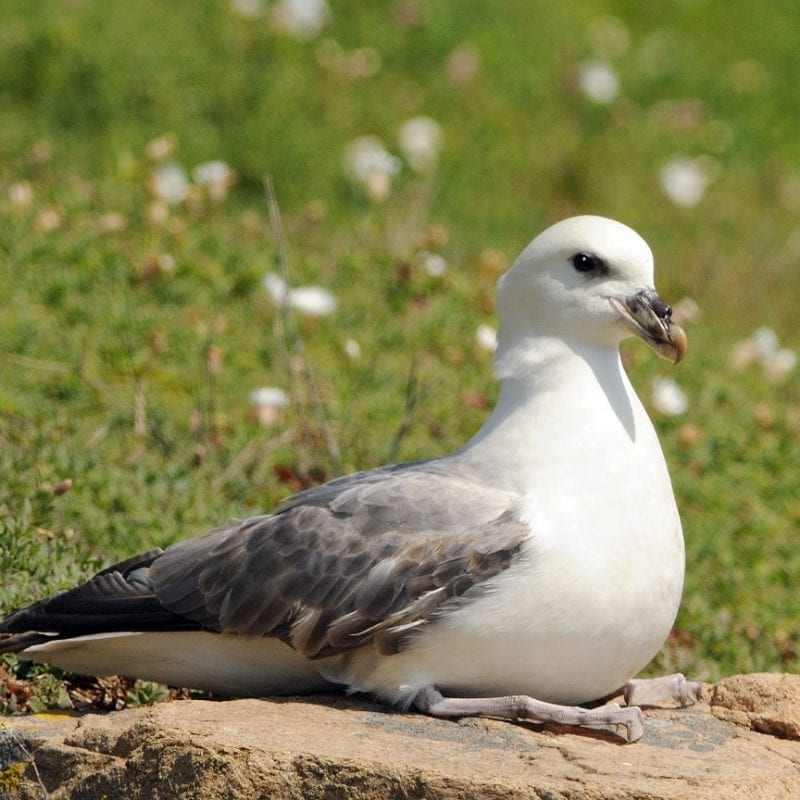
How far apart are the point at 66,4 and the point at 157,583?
21.4ft

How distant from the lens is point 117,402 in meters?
5.64

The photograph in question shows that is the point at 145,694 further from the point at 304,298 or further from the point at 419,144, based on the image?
the point at 419,144

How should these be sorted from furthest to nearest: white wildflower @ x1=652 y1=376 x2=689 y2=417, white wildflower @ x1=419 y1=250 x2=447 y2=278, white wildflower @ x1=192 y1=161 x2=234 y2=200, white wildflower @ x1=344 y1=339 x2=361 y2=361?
white wildflower @ x1=419 y1=250 x2=447 y2=278, white wildflower @ x1=192 y1=161 x2=234 y2=200, white wildflower @ x1=652 y1=376 x2=689 y2=417, white wildflower @ x1=344 y1=339 x2=361 y2=361

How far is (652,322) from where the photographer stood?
12.4 ft

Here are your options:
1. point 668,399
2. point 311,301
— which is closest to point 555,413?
point 668,399

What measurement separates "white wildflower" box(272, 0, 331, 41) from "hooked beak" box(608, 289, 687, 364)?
21.3ft

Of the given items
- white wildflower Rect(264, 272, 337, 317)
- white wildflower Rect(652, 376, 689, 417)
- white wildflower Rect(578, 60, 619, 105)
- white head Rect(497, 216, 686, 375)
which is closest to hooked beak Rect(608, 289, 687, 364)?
white head Rect(497, 216, 686, 375)

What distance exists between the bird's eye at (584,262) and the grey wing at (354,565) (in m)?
0.62

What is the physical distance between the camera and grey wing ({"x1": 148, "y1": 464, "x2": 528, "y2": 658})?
3.60 m

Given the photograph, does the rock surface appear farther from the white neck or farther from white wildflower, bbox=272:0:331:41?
white wildflower, bbox=272:0:331:41

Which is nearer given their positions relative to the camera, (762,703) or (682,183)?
(762,703)

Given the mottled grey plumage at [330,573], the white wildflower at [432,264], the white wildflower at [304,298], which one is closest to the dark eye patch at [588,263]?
the mottled grey plumage at [330,573]

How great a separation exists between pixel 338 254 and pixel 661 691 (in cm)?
407

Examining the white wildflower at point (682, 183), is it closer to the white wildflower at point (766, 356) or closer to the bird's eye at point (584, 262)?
the white wildflower at point (766, 356)
